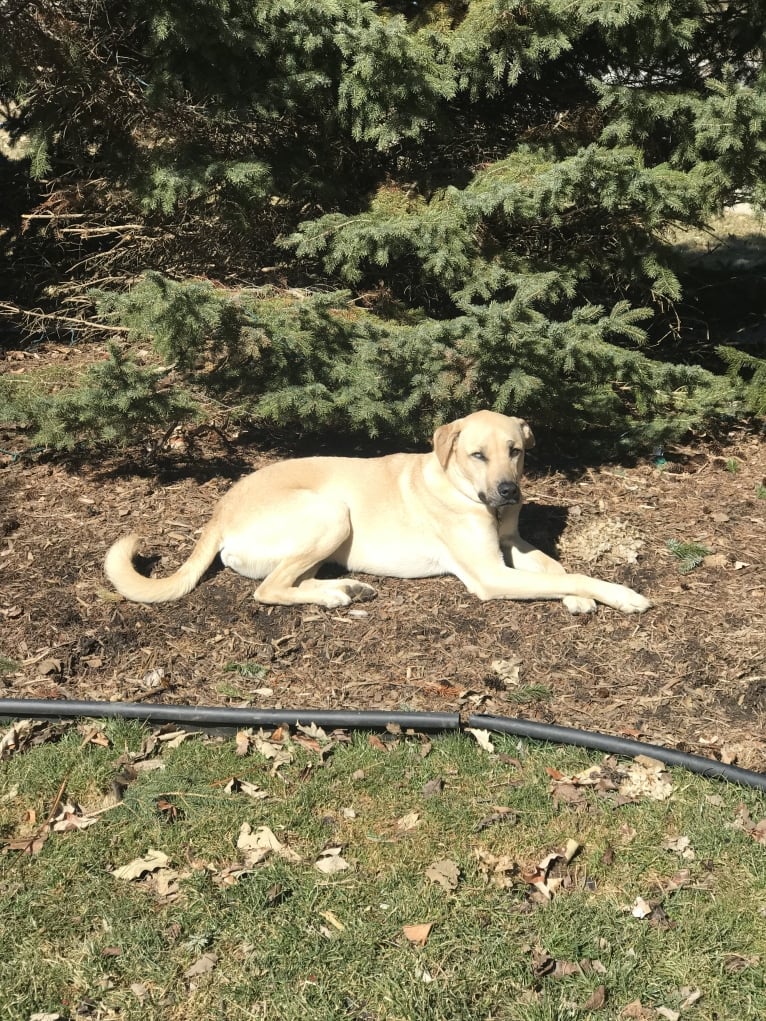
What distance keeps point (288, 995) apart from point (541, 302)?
6.10 meters

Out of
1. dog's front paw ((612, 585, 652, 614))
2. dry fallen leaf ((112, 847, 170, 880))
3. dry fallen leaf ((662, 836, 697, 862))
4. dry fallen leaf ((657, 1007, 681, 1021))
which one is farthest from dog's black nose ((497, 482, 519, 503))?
dry fallen leaf ((657, 1007, 681, 1021))

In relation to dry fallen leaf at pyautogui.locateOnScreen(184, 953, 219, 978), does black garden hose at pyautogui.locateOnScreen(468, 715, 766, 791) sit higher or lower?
higher

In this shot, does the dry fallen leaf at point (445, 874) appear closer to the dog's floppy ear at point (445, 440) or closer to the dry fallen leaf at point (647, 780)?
the dry fallen leaf at point (647, 780)

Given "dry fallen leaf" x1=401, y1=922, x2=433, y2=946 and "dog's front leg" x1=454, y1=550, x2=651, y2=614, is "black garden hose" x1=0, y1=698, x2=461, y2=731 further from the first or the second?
"dog's front leg" x1=454, y1=550, x2=651, y2=614

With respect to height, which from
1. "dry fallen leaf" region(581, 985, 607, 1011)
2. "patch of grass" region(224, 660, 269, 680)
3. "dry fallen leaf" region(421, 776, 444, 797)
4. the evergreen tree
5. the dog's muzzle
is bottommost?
"patch of grass" region(224, 660, 269, 680)

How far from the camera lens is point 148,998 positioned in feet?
10.4

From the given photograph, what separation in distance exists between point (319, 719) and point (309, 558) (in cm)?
149

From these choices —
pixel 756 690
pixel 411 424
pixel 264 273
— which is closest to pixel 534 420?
pixel 411 424

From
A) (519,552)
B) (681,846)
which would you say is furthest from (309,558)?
(681,846)

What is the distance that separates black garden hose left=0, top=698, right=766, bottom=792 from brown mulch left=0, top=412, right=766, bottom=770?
231 millimetres

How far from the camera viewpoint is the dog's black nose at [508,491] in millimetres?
5461

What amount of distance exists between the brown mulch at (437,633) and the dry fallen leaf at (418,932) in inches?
54.4

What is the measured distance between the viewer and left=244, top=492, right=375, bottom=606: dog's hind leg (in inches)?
220

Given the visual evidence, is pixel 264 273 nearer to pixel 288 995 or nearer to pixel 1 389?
pixel 1 389
